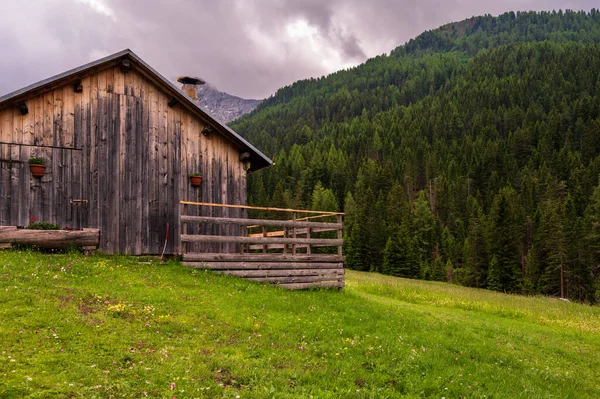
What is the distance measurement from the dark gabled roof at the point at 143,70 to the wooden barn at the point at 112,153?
0.16 ft

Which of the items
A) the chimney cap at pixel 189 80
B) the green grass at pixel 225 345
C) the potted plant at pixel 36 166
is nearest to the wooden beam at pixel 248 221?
the green grass at pixel 225 345

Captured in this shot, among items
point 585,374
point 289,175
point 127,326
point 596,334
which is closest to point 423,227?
point 289,175

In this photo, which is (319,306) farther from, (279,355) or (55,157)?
(55,157)

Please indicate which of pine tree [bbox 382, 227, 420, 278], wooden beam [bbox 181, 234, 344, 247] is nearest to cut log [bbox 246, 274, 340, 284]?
wooden beam [bbox 181, 234, 344, 247]

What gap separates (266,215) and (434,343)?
85.8 meters

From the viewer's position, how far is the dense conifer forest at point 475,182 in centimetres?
6669

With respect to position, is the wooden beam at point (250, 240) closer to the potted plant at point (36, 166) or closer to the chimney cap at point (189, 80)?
the potted plant at point (36, 166)

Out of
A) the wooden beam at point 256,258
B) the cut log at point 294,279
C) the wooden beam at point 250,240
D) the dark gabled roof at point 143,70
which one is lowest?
the cut log at point 294,279

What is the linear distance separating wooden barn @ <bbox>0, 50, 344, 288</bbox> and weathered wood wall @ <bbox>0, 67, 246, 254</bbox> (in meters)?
0.04

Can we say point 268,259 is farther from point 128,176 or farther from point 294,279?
point 128,176

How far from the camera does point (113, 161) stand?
54.2 ft

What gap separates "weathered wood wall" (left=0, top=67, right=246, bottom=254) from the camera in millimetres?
15102

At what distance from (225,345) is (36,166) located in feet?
36.4

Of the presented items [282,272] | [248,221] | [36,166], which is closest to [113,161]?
[36,166]
